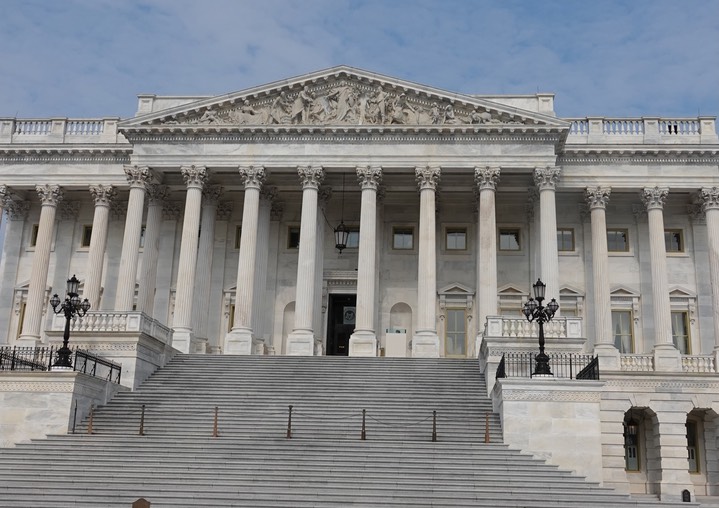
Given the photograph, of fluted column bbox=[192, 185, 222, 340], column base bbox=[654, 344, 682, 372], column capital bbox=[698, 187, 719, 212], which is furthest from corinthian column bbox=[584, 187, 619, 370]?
fluted column bbox=[192, 185, 222, 340]

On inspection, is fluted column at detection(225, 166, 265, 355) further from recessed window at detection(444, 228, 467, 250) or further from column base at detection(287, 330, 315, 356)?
recessed window at detection(444, 228, 467, 250)

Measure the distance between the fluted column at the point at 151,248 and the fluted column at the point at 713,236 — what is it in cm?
2915

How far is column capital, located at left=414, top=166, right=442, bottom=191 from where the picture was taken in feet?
144

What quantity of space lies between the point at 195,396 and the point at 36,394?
5.97 metres

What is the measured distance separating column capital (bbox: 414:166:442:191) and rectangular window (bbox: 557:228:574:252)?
943 cm

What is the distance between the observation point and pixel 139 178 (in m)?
44.8

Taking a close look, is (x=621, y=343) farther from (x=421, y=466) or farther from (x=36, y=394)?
(x=36, y=394)

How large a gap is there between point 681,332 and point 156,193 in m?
29.7

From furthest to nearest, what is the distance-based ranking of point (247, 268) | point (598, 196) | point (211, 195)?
point (211, 195) → point (598, 196) → point (247, 268)

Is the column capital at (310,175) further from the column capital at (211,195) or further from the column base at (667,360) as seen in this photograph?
the column base at (667,360)

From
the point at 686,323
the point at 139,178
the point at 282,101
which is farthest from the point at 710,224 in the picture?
the point at 139,178

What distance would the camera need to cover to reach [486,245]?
4262 cm

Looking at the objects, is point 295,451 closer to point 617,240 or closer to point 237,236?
point 237,236

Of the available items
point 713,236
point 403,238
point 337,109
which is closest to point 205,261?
point 337,109
